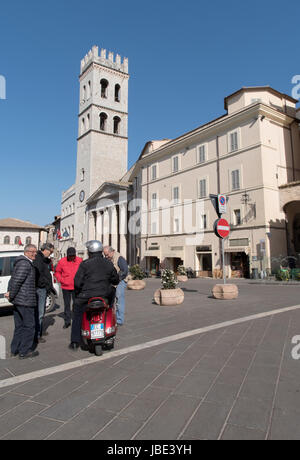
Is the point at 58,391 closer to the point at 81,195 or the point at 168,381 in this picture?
the point at 168,381

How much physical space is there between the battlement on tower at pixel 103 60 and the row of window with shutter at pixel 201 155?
1267 inches

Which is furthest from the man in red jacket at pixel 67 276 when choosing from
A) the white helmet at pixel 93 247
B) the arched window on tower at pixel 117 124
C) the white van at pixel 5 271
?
the arched window on tower at pixel 117 124

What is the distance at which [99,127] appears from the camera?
52438mm

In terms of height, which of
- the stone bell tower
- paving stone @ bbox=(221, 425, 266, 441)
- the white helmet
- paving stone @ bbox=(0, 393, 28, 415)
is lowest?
paving stone @ bbox=(0, 393, 28, 415)

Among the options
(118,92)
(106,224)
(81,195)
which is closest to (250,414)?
(106,224)

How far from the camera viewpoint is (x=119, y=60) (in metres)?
55.5

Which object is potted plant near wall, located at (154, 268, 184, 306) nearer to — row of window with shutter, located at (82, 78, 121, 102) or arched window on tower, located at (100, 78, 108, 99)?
row of window with shutter, located at (82, 78, 121, 102)

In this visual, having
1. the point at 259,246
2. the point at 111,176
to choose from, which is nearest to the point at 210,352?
the point at 259,246

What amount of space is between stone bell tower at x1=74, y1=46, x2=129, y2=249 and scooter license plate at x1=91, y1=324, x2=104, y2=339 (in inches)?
1915

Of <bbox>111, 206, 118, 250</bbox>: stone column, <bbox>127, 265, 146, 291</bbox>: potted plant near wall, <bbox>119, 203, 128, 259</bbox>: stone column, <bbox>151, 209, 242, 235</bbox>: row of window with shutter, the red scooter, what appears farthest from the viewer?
<bbox>111, 206, 118, 250</bbox>: stone column

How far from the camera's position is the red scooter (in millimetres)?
3911

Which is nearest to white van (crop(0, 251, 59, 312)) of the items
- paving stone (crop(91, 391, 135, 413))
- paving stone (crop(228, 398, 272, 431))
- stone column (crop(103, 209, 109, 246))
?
paving stone (crop(91, 391, 135, 413))

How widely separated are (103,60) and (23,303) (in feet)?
194

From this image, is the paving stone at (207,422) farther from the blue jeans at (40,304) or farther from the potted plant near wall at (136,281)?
the potted plant near wall at (136,281)
